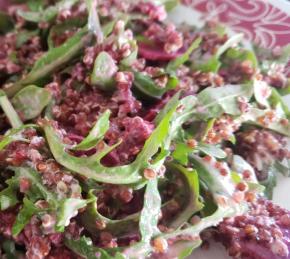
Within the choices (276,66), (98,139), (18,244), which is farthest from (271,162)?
(18,244)

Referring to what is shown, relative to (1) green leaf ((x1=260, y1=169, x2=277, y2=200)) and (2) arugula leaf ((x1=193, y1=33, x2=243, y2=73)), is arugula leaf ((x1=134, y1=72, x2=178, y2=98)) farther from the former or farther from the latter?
Result: (1) green leaf ((x1=260, y1=169, x2=277, y2=200))

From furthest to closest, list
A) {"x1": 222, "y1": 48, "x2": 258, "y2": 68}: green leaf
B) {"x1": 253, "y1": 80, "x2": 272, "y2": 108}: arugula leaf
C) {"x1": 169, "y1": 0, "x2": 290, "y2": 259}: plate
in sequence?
1. {"x1": 169, "y1": 0, "x2": 290, "y2": 259}: plate
2. {"x1": 222, "y1": 48, "x2": 258, "y2": 68}: green leaf
3. {"x1": 253, "y1": 80, "x2": 272, "y2": 108}: arugula leaf

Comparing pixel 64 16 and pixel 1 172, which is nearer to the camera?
pixel 1 172

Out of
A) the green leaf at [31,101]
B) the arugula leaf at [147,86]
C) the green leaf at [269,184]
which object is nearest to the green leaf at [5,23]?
the green leaf at [31,101]

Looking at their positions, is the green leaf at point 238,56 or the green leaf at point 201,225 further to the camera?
the green leaf at point 238,56

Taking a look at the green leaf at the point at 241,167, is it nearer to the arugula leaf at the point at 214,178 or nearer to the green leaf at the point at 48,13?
the arugula leaf at the point at 214,178

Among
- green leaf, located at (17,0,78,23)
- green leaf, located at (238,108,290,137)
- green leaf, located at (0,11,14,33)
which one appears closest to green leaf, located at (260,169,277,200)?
green leaf, located at (238,108,290,137)

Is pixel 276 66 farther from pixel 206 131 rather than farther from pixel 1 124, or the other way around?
pixel 1 124
